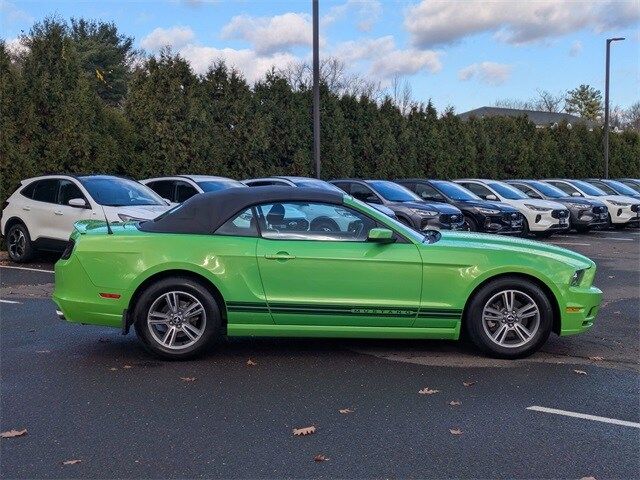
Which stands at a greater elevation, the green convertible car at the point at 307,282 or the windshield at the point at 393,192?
the windshield at the point at 393,192

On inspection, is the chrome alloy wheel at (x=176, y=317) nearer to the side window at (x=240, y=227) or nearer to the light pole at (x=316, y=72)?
the side window at (x=240, y=227)

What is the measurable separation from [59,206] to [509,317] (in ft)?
29.2

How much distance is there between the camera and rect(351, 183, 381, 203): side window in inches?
691

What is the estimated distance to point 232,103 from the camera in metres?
21.6

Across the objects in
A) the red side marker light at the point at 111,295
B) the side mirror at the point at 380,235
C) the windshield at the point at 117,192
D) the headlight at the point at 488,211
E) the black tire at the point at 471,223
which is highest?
the windshield at the point at 117,192

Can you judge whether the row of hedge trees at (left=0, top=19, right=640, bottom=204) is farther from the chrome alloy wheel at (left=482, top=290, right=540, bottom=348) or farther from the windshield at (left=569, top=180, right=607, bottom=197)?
the chrome alloy wheel at (left=482, top=290, right=540, bottom=348)

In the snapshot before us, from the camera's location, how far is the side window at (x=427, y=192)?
19328mm

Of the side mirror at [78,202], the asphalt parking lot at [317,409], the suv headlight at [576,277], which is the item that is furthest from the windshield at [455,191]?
the suv headlight at [576,277]

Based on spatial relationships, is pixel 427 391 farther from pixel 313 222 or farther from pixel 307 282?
pixel 313 222

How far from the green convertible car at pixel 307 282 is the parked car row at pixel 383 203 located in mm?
285

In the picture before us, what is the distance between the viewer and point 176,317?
21.6ft

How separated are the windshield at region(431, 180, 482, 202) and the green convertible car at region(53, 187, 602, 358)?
12654 mm

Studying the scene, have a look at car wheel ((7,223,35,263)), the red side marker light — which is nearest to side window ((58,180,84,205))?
car wheel ((7,223,35,263))

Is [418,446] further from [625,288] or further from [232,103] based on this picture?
[232,103]
